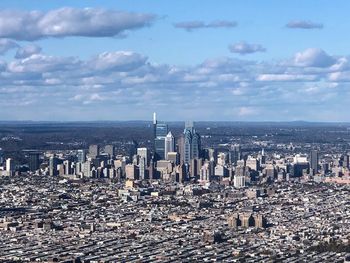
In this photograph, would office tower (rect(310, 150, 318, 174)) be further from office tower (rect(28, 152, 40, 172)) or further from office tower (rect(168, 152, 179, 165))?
office tower (rect(28, 152, 40, 172))

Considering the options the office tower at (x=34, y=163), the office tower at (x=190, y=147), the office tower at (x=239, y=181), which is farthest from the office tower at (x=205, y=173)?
the office tower at (x=34, y=163)

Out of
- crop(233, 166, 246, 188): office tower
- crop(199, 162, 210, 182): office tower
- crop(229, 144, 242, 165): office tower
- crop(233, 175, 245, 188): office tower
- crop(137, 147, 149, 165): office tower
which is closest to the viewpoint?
crop(233, 175, 245, 188): office tower

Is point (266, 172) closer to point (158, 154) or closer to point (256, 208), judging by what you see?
point (158, 154)

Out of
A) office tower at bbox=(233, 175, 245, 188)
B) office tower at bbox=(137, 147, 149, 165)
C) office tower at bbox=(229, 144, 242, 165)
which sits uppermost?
office tower at bbox=(137, 147, 149, 165)

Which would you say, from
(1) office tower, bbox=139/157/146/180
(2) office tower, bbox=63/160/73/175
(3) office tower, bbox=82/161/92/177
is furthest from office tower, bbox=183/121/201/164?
(2) office tower, bbox=63/160/73/175

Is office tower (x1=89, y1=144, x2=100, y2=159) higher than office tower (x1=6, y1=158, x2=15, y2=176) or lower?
higher

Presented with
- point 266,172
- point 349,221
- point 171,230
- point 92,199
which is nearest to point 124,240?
point 171,230

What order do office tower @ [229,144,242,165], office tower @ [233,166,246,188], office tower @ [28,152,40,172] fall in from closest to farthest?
office tower @ [233,166,246,188] < office tower @ [28,152,40,172] < office tower @ [229,144,242,165]

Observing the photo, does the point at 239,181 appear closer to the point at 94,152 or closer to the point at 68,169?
the point at 68,169

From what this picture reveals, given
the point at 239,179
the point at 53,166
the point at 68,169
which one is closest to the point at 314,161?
the point at 239,179
